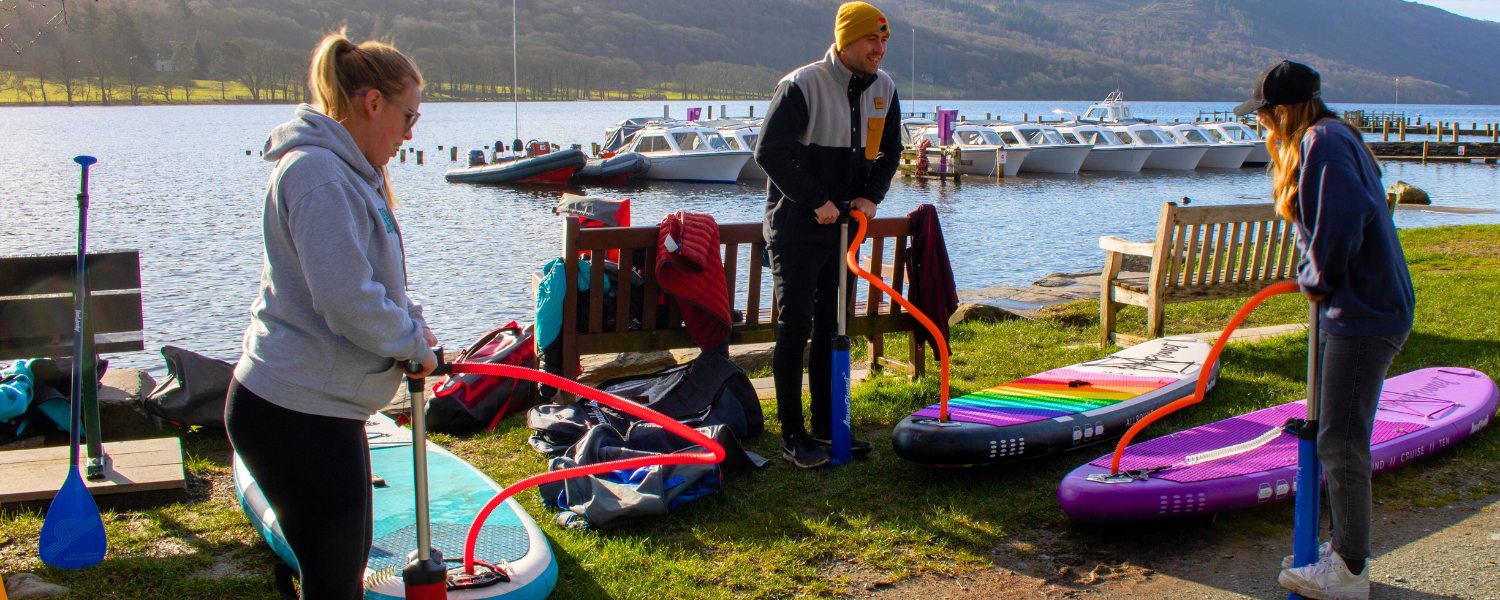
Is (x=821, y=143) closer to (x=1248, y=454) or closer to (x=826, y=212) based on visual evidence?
(x=826, y=212)

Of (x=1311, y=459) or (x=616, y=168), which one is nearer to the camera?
(x=1311, y=459)

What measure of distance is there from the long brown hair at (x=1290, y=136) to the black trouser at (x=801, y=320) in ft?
6.30

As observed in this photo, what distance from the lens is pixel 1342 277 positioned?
3049 mm

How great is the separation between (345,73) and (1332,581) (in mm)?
3330

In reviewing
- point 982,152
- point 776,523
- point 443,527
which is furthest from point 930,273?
point 982,152

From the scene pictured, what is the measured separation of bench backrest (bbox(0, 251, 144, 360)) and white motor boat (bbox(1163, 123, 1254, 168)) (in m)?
42.9

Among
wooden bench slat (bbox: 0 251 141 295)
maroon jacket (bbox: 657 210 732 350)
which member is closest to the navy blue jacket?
maroon jacket (bbox: 657 210 732 350)

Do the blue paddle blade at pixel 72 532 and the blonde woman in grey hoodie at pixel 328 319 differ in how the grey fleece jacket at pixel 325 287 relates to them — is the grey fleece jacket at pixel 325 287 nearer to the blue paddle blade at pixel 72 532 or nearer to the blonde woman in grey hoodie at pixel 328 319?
the blonde woman in grey hoodie at pixel 328 319

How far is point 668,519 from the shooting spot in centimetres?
409

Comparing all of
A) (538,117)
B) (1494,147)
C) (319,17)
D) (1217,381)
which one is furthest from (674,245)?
(319,17)

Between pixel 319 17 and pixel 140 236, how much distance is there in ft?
504

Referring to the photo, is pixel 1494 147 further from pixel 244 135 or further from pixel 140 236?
pixel 244 135

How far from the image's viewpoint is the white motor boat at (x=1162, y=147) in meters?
40.9

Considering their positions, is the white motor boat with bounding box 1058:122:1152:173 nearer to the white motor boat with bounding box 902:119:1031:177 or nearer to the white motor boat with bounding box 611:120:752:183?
the white motor boat with bounding box 902:119:1031:177
